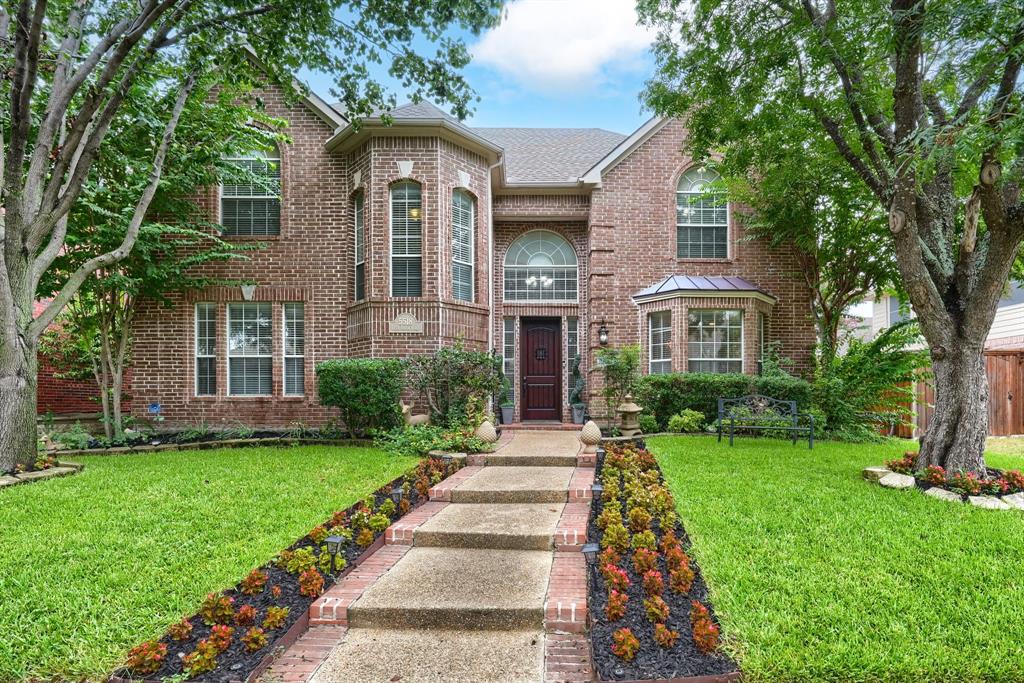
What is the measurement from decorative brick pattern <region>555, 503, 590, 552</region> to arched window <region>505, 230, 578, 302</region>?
7.62 m

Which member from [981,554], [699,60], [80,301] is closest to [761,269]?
[699,60]

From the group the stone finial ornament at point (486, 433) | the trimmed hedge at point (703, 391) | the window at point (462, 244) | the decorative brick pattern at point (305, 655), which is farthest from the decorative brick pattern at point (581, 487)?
the window at point (462, 244)

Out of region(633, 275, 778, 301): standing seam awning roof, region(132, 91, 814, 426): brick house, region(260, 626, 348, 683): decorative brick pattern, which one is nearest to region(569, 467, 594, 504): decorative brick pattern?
region(260, 626, 348, 683): decorative brick pattern

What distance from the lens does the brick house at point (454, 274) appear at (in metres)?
10.3

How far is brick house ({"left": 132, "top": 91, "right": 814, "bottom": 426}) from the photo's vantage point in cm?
1033

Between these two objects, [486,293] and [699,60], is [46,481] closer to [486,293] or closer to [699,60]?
[486,293]

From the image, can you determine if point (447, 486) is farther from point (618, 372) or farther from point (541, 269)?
point (541, 269)

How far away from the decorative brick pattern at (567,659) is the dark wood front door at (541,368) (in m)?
8.91

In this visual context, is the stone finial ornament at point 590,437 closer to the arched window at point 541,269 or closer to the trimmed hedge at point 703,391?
the trimmed hedge at point 703,391

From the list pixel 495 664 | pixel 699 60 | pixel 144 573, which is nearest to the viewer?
pixel 495 664

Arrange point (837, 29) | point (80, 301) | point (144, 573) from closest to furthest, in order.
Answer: point (144, 573)
point (837, 29)
point (80, 301)

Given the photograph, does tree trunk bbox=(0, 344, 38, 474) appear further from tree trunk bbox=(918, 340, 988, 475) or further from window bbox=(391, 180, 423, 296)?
tree trunk bbox=(918, 340, 988, 475)

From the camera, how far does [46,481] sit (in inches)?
262

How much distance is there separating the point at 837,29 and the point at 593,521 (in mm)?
5921
